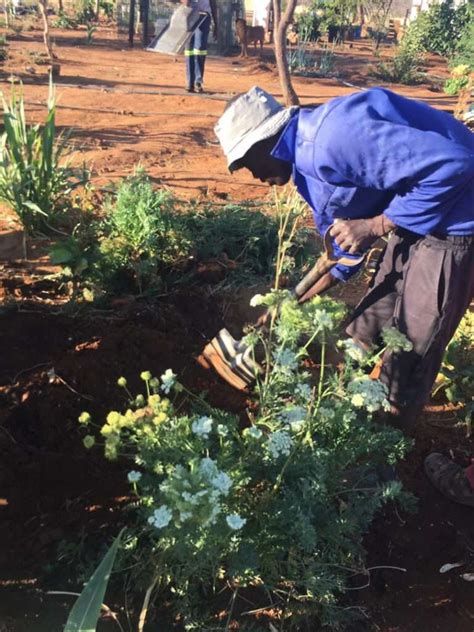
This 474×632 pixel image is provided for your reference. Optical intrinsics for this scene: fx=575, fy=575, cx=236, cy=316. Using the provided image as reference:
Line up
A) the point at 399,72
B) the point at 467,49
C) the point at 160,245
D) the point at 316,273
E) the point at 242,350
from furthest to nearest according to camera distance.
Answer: the point at 467,49 → the point at 399,72 → the point at 160,245 → the point at 242,350 → the point at 316,273

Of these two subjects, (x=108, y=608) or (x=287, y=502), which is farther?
(x=108, y=608)

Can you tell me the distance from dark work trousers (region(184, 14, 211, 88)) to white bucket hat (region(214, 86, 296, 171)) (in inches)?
307

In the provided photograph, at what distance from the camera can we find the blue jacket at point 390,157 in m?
1.74

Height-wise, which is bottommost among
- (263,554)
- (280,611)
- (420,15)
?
(280,611)

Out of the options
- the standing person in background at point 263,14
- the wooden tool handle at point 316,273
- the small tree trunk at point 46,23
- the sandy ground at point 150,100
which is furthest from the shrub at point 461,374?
the standing person in background at point 263,14

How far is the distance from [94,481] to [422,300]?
1411 mm

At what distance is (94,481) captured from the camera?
2236 mm

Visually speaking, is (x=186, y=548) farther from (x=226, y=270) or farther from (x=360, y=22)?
(x=360, y=22)

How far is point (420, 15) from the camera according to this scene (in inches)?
692

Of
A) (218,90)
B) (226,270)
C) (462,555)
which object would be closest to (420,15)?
(218,90)

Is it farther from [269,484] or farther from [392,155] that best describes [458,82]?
[269,484]

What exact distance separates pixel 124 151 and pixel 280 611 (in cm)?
504

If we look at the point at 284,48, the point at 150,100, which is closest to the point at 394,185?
the point at 284,48

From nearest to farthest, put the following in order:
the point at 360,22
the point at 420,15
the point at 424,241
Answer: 1. the point at 424,241
2. the point at 420,15
3. the point at 360,22
